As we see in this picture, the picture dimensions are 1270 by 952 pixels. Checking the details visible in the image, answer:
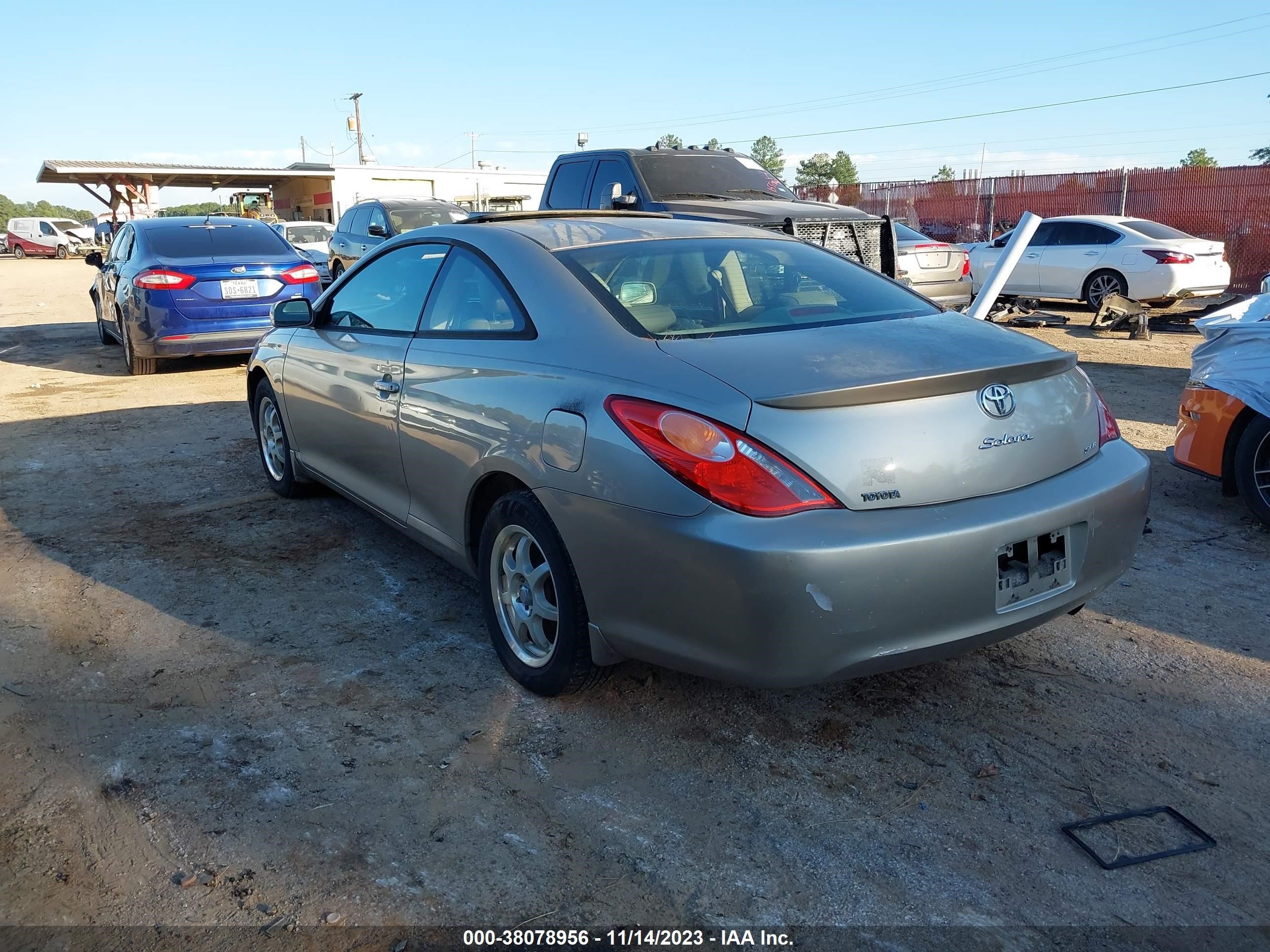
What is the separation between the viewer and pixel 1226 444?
200 inches

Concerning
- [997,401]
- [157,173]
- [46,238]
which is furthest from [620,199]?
[46,238]

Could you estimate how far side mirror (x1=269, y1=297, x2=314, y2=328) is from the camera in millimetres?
4969

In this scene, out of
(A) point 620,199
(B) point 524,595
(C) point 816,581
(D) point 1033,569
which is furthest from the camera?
(A) point 620,199

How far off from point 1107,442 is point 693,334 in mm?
1378

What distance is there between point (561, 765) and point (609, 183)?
767 centimetres

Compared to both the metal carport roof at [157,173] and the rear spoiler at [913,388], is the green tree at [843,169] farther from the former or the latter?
the rear spoiler at [913,388]

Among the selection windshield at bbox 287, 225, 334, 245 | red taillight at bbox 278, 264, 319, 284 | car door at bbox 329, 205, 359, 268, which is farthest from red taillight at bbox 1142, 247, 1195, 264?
windshield at bbox 287, 225, 334, 245

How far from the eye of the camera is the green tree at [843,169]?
83.1 metres

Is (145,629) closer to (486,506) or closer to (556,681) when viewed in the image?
(486,506)

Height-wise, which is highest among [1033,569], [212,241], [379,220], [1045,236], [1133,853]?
[379,220]

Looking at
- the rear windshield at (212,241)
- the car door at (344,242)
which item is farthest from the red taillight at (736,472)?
the car door at (344,242)

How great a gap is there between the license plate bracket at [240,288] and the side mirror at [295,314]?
203 inches

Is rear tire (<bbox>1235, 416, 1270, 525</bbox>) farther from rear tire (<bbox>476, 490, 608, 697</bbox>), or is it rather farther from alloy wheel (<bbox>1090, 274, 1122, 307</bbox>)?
alloy wheel (<bbox>1090, 274, 1122, 307</bbox>)

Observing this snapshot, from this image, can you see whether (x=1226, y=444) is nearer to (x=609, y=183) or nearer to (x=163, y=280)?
(x=609, y=183)
